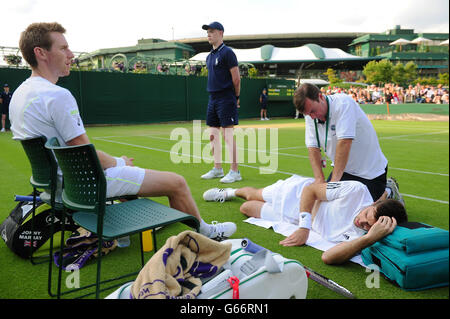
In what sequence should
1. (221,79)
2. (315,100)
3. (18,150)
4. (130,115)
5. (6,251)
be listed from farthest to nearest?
(130,115) < (18,150) < (221,79) < (315,100) < (6,251)

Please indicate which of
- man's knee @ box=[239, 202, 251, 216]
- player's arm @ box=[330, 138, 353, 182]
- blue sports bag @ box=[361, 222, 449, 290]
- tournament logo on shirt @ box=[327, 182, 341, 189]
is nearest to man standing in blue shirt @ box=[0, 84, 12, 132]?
man's knee @ box=[239, 202, 251, 216]

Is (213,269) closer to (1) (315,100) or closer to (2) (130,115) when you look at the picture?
(1) (315,100)

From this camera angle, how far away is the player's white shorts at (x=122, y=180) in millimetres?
2395

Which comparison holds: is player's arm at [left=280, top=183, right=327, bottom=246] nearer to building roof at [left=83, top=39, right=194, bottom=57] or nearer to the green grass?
the green grass

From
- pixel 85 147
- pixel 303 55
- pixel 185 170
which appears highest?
pixel 303 55

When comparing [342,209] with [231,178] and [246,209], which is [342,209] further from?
[231,178]

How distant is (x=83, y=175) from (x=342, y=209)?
202cm

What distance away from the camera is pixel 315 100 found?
11.0ft

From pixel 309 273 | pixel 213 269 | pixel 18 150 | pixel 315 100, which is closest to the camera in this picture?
pixel 213 269

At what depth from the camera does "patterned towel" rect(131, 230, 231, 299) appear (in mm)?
1726

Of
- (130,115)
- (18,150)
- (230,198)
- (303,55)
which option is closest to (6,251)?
(230,198)

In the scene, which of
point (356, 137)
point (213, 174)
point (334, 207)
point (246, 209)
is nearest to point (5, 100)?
point (213, 174)

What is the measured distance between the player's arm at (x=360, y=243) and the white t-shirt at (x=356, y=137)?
1.11 m
